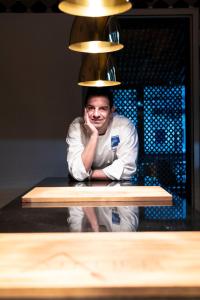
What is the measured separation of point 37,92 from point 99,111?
0.92 metres

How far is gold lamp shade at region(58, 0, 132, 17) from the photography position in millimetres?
1354

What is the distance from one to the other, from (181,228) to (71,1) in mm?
723

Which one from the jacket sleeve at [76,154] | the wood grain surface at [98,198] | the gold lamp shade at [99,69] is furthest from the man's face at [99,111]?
the wood grain surface at [98,198]

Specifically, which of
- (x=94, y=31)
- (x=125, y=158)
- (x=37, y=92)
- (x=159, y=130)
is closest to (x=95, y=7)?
(x=94, y=31)

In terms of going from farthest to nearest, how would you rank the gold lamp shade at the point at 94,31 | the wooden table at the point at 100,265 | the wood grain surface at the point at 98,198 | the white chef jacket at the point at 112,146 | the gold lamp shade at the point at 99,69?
the white chef jacket at the point at 112,146, the gold lamp shade at the point at 99,69, the gold lamp shade at the point at 94,31, the wood grain surface at the point at 98,198, the wooden table at the point at 100,265

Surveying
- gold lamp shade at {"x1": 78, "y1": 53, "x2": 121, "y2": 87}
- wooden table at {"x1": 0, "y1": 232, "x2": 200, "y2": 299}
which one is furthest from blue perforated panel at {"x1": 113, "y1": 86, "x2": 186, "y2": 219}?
wooden table at {"x1": 0, "y1": 232, "x2": 200, "y2": 299}

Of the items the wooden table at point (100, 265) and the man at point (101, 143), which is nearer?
the wooden table at point (100, 265)

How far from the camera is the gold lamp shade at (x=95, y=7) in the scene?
1.35m

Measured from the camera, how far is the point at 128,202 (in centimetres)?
157

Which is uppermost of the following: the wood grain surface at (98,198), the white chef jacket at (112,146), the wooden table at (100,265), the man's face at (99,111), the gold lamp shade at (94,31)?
the gold lamp shade at (94,31)

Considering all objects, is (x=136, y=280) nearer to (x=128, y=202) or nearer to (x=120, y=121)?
(x=128, y=202)

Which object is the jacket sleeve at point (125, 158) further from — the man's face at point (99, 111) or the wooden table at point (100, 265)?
the wooden table at point (100, 265)

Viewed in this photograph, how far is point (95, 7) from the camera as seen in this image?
4.67ft

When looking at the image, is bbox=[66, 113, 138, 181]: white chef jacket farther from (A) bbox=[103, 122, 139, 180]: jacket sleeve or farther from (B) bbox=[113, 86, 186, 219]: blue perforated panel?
(B) bbox=[113, 86, 186, 219]: blue perforated panel
